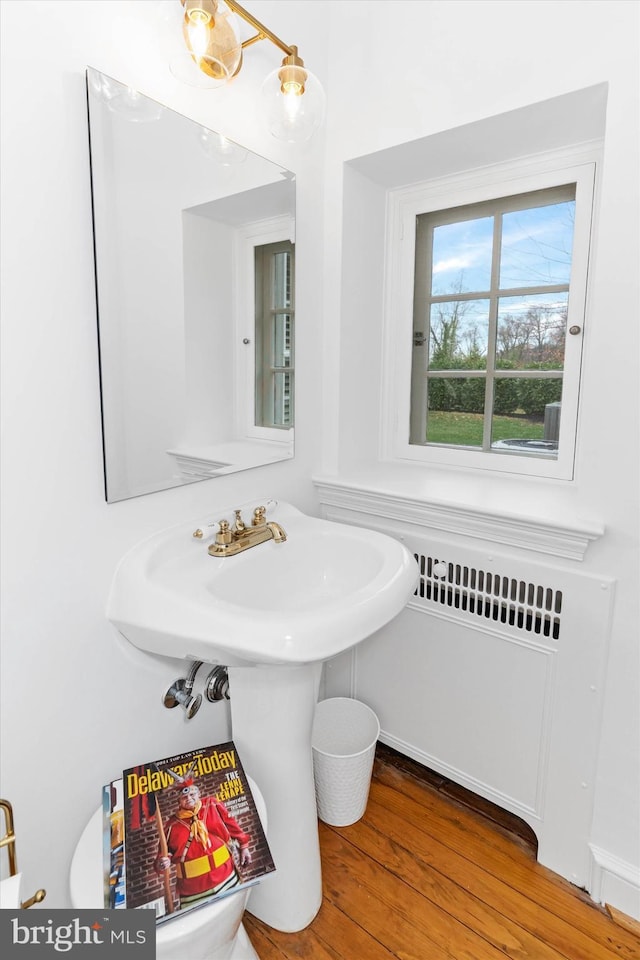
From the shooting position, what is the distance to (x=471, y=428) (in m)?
1.76

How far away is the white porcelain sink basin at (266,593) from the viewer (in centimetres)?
94

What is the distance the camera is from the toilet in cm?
87

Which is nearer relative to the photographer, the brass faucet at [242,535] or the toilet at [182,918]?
the toilet at [182,918]

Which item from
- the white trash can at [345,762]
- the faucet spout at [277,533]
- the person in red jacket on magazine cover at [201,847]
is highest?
the faucet spout at [277,533]

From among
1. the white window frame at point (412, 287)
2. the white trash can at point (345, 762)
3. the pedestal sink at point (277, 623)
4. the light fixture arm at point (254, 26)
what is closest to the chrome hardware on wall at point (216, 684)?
the pedestal sink at point (277, 623)

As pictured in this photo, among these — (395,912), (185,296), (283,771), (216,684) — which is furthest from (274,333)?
(395,912)

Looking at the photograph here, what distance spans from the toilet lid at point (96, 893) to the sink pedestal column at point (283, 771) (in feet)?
0.88

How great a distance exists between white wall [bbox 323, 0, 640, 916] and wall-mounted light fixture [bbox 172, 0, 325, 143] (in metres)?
0.34

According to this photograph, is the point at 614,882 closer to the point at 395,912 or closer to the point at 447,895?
the point at 447,895

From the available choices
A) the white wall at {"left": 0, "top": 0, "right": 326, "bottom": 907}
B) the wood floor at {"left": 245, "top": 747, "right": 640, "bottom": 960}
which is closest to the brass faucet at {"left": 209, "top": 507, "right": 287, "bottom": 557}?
the white wall at {"left": 0, "top": 0, "right": 326, "bottom": 907}

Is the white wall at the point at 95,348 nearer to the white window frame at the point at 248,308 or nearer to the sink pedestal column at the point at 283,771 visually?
the white window frame at the point at 248,308

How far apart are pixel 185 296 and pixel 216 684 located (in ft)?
3.05

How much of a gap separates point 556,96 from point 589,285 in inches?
18.0

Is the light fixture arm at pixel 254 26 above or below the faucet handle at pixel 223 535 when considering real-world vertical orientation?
above
